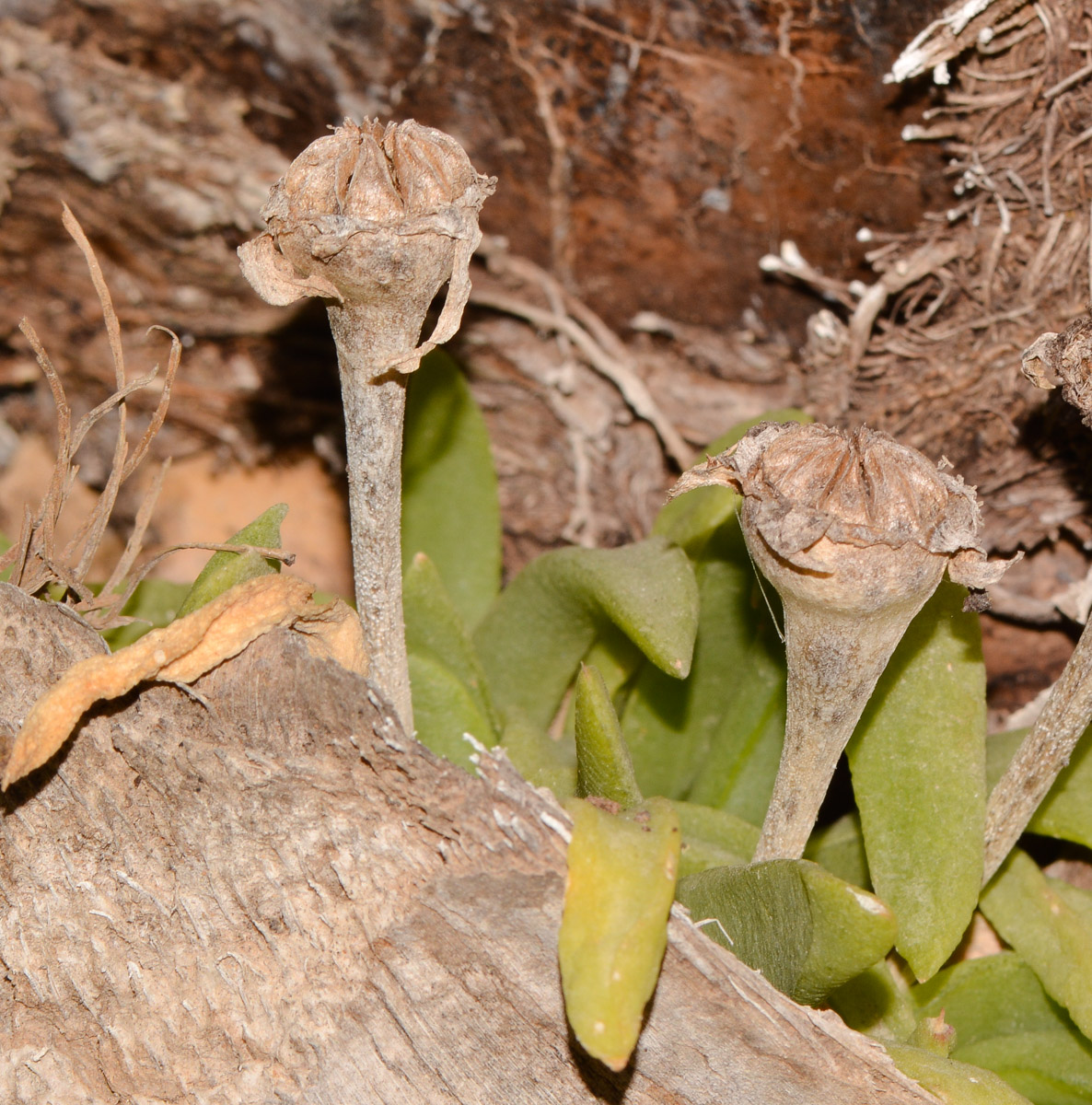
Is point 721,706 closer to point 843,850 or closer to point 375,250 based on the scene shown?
point 843,850

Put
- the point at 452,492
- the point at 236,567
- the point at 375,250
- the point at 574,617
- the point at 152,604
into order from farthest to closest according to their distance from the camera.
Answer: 1. the point at 452,492
2. the point at 152,604
3. the point at 574,617
4. the point at 236,567
5. the point at 375,250

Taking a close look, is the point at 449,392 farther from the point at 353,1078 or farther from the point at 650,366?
the point at 353,1078

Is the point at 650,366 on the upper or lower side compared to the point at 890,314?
lower

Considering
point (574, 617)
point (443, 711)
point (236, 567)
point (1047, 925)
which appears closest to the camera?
point (236, 567)

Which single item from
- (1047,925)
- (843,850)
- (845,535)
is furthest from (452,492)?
(1047,925)

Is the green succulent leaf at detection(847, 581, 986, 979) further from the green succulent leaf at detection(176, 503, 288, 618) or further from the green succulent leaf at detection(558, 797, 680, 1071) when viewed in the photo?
the green succulent leaf at detection(176, 503, 288, 618)

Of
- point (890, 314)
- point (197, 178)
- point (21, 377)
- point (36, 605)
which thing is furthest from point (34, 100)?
point (890, 314)

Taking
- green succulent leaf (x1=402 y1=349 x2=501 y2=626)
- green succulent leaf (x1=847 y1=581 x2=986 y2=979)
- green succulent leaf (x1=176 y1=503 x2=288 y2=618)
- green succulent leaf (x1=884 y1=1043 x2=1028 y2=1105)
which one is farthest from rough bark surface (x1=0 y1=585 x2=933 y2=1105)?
green succulent leaf (x1=402 y1=349 x2=501 y2=626)
